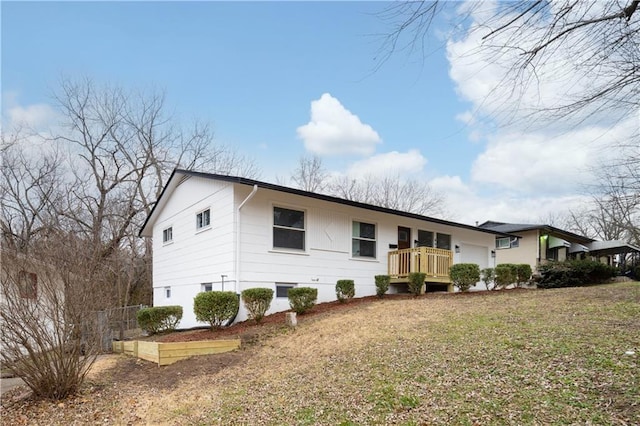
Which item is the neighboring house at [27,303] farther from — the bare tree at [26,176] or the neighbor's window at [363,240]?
the bare tree at [26,176]

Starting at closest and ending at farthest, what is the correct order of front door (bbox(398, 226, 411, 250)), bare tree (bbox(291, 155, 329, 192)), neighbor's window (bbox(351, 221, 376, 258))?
neighbor's window (bbox(351, 221, 376, 258)), front door (bbox(398, 226, 411, 250)), bare tree (bbox(291, 155, 329, 192))

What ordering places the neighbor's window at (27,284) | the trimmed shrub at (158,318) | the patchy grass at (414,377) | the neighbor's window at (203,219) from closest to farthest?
the patchy grass at (414,377) → the neighbor's window at (27,284) → the trimmed shrub at (158,318) → the neighbor's window at (203,219)

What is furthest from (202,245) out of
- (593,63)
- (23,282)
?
(593,63)

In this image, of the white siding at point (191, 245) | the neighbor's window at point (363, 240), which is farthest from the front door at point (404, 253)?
the white siding at point (191, 245)

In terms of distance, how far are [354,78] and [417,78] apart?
549 mm

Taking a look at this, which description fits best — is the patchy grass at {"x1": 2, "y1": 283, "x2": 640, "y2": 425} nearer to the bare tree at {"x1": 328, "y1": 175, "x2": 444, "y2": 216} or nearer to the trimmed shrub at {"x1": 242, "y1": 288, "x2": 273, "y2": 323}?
the trimmed shrub at {"x1": 242, "y1": 288, "x2": 273, "y2": 323}

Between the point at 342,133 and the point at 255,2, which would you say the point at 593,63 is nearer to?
the point at 255,2

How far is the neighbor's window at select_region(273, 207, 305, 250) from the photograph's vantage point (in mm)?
12312

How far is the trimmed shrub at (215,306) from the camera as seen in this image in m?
10.2

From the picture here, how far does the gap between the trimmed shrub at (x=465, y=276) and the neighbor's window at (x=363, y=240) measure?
8.89ft

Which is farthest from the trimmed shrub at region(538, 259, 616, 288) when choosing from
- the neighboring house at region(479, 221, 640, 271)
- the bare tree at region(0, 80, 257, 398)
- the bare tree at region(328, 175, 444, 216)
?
the bare tree at region(328, 175, 444, 216)

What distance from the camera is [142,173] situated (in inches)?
1020

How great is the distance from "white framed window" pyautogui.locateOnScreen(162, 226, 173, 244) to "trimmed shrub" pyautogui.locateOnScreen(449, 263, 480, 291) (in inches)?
400

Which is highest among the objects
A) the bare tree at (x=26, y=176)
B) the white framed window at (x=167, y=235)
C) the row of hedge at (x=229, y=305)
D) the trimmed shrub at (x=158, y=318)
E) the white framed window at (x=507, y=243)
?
the bare tree at (x=26, y=176)
